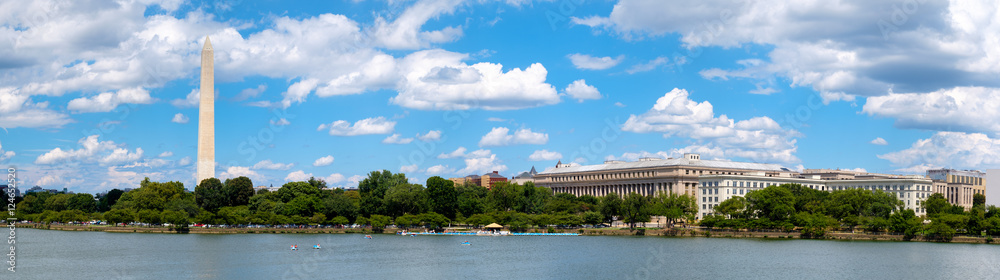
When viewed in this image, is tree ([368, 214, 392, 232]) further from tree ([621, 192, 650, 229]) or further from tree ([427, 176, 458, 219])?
tree ([621, 192, 650, 229])

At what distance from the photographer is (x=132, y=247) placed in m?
99.6

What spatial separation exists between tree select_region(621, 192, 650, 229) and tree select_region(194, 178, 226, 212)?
6280 cm

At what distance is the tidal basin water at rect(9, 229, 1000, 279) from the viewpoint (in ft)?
243

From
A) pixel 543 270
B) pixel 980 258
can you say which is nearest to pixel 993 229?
pixel 980 258

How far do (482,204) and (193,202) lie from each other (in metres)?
45.6

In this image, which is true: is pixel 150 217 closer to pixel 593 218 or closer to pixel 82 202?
pixel 82 202

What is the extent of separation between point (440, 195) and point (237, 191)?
3363cm

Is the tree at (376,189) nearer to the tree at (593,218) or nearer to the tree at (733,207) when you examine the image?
the tree at (593,218)

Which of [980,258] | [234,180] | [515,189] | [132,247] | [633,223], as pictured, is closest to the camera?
[980,258]

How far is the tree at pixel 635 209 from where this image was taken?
13750 centimetres

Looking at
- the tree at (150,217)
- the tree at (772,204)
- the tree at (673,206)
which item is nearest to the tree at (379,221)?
the tree at (150,217)

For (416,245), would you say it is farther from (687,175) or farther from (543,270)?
(687,175)

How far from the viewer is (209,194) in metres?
144

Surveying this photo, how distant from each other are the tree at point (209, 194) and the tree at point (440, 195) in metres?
32.9
